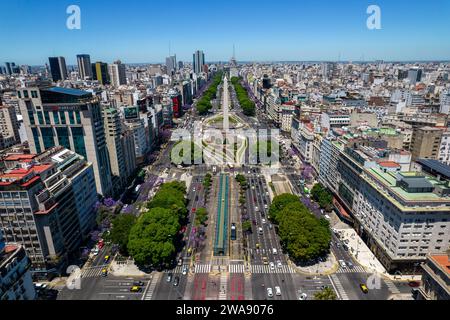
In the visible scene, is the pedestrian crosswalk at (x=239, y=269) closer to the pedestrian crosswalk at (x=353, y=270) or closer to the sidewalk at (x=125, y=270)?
the sidewalk at (x=125, y=270)

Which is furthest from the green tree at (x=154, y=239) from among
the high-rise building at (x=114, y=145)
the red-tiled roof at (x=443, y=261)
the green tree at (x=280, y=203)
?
the red-tiled roof at (x=443, y=261)

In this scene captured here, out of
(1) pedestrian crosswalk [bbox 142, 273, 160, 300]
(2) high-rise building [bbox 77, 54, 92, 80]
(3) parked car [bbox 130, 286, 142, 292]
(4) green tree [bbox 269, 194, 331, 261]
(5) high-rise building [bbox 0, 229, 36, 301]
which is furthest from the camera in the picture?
(2) high-rise building [bbox 77, 54, 92, 80]

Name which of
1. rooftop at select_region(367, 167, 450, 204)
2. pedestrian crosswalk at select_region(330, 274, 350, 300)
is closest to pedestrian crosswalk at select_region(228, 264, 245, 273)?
pedestrian crosswalk at select_region(330, 274, 350, 300)

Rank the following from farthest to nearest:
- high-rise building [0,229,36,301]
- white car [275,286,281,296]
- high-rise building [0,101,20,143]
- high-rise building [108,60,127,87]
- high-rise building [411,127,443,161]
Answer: high-rise building [108,60,127,87]
high-rise building [0,101,20,143]
high-rise building [411,127,443,161]
white car [275,286,281,296]
high-rise building [0,229,36,301]

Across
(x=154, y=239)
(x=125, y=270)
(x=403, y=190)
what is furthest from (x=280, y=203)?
(x=125, y=270)

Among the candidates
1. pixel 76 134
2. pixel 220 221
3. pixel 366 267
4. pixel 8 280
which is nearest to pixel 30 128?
pixel 76 134

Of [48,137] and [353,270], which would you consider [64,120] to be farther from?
[353,270]

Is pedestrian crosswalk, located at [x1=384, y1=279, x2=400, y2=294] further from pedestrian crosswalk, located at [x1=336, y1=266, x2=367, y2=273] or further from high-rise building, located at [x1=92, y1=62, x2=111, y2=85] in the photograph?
high-rise building, located at [x1=92, y1=62, x2=111, y2=85]

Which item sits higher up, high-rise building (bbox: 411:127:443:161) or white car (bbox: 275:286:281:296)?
high-rise building (bbox: 411:127:443:161)
